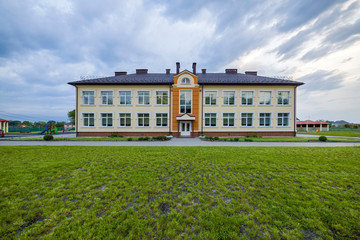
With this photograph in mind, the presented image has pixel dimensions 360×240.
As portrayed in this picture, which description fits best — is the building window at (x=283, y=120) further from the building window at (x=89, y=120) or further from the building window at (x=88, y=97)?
the building window at (x=88, y=97)

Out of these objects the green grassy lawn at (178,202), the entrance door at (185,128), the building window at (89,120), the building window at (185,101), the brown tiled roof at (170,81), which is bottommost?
the green grassy lawn at (178,202)

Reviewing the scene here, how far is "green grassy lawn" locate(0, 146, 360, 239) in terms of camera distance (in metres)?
2.53

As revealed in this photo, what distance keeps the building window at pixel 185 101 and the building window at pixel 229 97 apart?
18.8 ft

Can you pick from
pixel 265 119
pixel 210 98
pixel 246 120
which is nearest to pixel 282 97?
pixel 265 119

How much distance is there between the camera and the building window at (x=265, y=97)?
70.3 feet

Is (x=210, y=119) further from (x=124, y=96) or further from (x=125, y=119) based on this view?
(x=124, y=96)

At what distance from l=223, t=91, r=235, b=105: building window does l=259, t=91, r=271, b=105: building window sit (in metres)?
4.40

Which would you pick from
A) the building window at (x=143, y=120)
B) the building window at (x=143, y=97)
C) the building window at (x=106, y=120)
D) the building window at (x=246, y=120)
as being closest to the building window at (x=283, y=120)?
the building window at (x=246, y=120)

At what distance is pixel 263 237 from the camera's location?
2422mm

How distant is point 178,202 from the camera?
139 inches

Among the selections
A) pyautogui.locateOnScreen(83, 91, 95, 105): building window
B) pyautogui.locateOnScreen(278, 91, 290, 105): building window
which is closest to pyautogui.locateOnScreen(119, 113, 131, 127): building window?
pyautogui.locateOnScreen(83, 91, 95, 105): building window

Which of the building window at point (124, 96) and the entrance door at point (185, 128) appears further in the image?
the building window at point (124, 96)

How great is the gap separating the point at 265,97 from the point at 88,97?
28.7 metres

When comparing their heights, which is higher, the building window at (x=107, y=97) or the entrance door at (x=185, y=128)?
the building window at (x=107, y=97)
